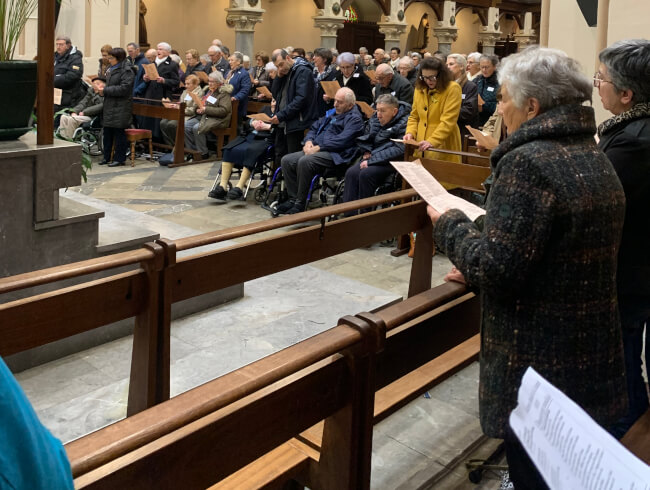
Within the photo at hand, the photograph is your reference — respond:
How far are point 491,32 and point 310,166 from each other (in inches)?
792

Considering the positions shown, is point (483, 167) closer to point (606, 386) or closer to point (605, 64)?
point (605, 64)

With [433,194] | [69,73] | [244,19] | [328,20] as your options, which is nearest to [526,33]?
[328,20]

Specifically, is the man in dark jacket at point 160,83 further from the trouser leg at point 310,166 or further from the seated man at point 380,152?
the seated man at point 380,152

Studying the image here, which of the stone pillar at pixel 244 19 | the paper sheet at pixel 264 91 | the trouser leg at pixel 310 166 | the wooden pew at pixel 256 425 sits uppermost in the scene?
the stone pillar at pixel 244 19

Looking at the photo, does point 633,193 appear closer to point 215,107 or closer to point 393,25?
point 215,107

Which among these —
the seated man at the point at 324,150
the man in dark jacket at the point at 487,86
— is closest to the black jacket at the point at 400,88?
the man in dark jacket at the point at 487,86

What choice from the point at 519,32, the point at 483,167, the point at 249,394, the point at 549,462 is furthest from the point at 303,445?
the point at 519,32

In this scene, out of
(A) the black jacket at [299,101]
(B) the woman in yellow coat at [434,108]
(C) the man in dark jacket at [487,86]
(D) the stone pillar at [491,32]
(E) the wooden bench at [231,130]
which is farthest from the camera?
(D) the stone pillar at [491,32]

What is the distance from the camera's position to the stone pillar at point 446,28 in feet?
74.3

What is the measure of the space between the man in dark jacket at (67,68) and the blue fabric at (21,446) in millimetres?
9023

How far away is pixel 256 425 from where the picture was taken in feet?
5.15

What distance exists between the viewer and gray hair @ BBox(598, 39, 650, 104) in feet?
7.20

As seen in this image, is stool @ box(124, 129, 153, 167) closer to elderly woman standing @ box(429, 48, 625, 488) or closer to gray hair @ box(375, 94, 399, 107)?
gray hair @ box(375, 94, 399, 107)

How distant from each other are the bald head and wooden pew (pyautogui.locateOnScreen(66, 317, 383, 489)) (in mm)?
4705
